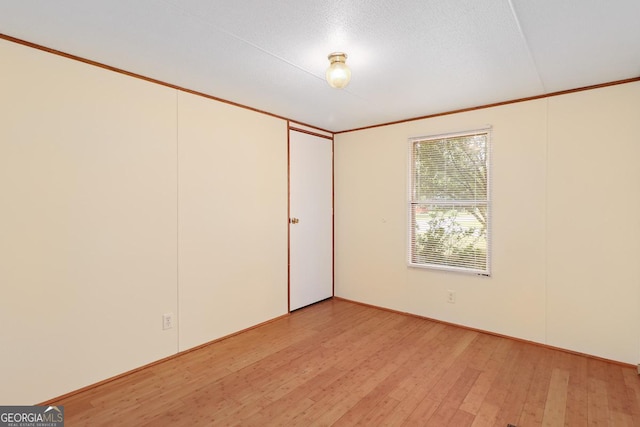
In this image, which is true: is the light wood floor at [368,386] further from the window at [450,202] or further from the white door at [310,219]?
the white door at [310,219]

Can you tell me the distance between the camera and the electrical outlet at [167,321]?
2793mm

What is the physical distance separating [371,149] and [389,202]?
2.48 ft

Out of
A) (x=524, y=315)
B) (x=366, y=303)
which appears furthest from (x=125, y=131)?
(x=524, y=315)

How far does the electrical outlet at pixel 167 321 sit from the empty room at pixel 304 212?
11 millimetres

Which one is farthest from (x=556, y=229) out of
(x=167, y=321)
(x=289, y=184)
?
(x=167, y=321)

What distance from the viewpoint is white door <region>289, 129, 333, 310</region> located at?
4.06m

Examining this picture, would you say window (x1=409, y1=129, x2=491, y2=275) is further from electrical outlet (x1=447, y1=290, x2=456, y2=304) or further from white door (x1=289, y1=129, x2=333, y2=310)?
white door (x1=289, y1=129, x2=333, y2=310)

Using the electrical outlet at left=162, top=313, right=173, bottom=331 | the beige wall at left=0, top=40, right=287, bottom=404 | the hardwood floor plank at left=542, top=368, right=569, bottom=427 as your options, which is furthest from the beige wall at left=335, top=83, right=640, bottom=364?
the electrical outlet at left=162, top=313, right=173, bottom=331

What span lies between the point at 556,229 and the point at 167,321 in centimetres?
364

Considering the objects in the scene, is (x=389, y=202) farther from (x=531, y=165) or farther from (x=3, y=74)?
(x=3, y=74)

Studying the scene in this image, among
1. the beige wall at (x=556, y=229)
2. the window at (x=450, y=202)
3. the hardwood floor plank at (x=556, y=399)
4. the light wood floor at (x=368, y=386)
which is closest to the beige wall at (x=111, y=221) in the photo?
the light wood floor at (x=368, y=386)

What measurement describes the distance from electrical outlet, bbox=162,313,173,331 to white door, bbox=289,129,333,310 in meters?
1.53

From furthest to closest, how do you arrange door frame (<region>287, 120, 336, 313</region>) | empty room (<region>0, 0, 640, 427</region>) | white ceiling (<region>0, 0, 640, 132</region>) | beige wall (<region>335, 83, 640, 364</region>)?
door frame (<region>287, 120, 336, 313</region>) → beige wall (<region>335, 83, 640, 364</region>) → empty room (<region>0, 0, 640, 427</region>) → white ceiling (<region>0, 0, 640, 132</region>)

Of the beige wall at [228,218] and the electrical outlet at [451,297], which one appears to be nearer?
the beige wall at [228,218]
